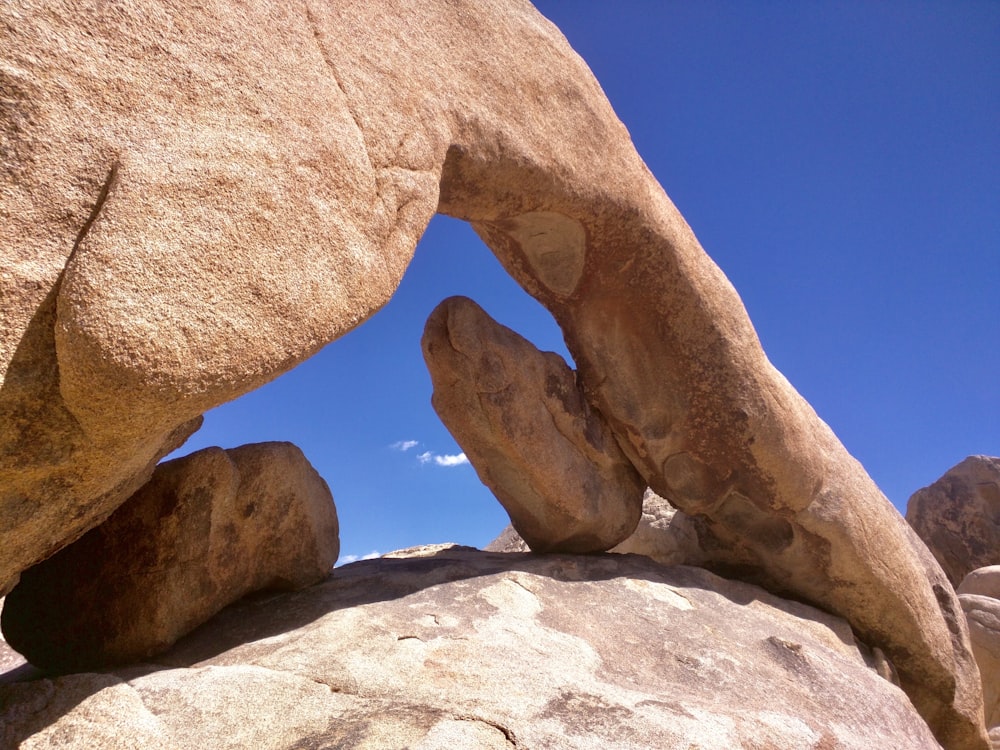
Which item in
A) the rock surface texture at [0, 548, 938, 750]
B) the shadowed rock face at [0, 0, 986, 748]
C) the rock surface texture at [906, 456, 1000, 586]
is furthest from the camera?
the rock surface texture at [906, 456, 1000, 586]

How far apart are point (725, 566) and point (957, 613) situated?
139 centimetres

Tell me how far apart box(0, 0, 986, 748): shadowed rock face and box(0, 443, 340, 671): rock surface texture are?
1.08 ft

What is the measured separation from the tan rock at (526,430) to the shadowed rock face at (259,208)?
428 millimetres

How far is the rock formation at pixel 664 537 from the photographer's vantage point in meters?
4.01

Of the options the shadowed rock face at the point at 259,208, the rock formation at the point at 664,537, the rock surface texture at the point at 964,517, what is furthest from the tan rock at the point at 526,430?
the rock surface texture at the point at 964,517

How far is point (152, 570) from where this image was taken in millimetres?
2135

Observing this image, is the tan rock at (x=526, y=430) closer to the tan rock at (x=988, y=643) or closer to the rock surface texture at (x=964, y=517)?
the tan rock at (x=988, y=643)

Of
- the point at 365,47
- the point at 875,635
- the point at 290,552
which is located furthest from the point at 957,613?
the point at 365,47

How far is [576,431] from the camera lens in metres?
3.34

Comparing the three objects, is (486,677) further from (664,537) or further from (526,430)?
(664,537)

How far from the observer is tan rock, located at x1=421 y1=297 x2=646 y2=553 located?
3.05 m

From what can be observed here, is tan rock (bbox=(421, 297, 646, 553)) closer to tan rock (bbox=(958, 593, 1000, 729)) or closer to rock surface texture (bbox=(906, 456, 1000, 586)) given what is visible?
tan rock (bbox=(958, 593, 1000, 729))

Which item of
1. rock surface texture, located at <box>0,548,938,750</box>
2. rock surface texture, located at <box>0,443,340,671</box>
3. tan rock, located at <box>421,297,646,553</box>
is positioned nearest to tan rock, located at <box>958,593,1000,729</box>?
rock surface texture, located at <box>0,548,938,750</box>

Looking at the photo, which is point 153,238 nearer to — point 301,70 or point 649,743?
point 301,70
